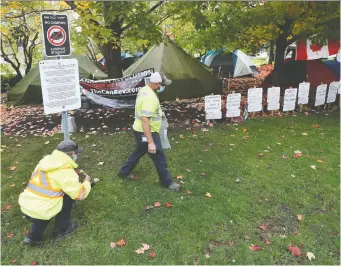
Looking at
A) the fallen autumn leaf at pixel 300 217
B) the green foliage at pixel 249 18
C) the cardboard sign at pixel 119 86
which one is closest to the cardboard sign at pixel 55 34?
the fallen autumn leaf at pixel 300 217

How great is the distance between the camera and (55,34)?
4258 millimetres

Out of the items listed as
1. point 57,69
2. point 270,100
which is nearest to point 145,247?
point 57,69

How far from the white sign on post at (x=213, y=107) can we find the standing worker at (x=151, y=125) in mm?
3800

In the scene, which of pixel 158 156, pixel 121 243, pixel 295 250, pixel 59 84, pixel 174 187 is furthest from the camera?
pixel 174 187

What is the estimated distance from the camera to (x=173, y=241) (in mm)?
4207

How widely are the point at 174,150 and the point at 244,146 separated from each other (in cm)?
172

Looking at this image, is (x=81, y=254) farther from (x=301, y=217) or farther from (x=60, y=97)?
(x=301, y=217)

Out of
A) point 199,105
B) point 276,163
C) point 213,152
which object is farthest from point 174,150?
point 199,105

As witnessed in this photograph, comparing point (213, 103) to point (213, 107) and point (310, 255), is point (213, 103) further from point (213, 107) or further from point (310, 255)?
point (310, 255)

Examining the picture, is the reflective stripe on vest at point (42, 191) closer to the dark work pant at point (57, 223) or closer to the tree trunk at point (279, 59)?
the dark work pant at point (57, 223)

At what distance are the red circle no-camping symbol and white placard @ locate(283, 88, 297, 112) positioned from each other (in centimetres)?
761

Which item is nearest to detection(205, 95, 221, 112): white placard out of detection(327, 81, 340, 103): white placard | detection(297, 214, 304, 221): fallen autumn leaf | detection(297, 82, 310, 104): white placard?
detection(297, 82, 310, 104): white placard

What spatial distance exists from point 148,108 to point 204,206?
1791 millimetres

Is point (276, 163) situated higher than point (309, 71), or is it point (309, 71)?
point (309, 71)
